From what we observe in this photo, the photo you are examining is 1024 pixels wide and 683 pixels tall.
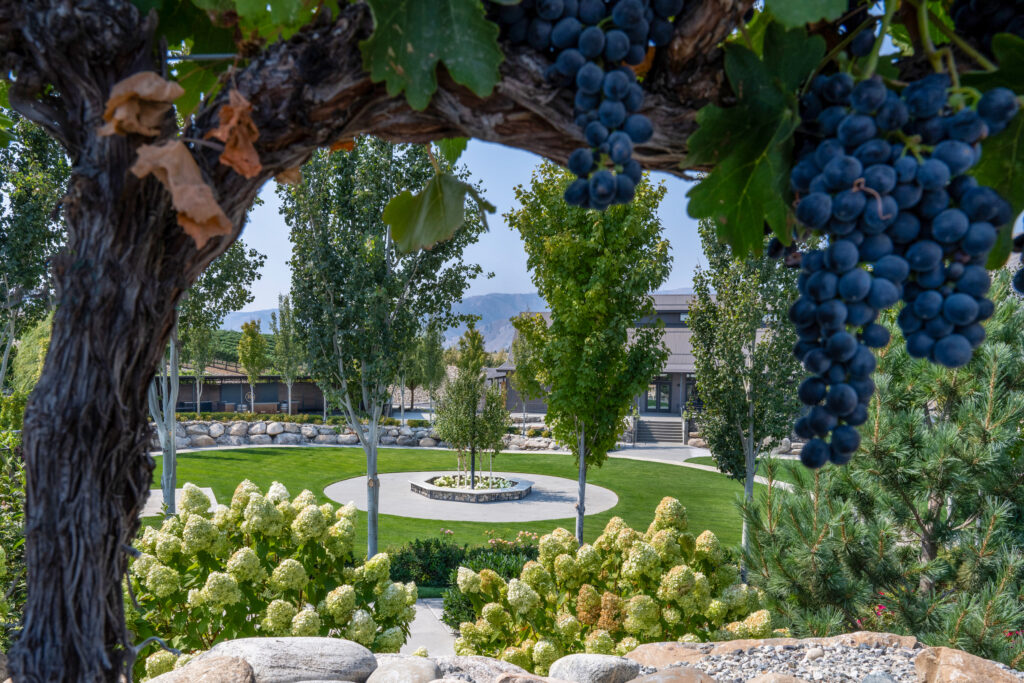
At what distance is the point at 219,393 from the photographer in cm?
3778

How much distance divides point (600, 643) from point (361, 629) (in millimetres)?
1761

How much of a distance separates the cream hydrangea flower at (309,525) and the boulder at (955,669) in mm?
3779

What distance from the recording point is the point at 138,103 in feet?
2.66

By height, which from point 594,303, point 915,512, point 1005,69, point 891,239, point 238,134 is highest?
point 594,303

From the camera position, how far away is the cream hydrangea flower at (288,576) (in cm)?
438

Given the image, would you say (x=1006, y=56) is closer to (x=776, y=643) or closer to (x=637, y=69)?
(x=637, y=69)

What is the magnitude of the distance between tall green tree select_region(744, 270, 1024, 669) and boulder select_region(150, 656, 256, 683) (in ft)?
12.4

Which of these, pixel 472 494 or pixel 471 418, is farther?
pixel 472 494

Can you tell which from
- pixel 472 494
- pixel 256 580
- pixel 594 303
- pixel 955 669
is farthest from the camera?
pixel 472 494

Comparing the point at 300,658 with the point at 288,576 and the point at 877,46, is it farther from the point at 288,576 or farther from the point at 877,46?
the point at 877,46

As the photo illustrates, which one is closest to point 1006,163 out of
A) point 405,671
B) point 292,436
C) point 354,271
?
point 405,671

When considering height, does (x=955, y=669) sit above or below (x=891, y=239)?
below

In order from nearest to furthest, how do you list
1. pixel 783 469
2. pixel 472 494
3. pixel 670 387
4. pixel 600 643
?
pixel 600 643
pixel 783 469
pixel 472 494
pixel 670 387

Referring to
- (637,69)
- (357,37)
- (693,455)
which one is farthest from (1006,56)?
(693,455)
